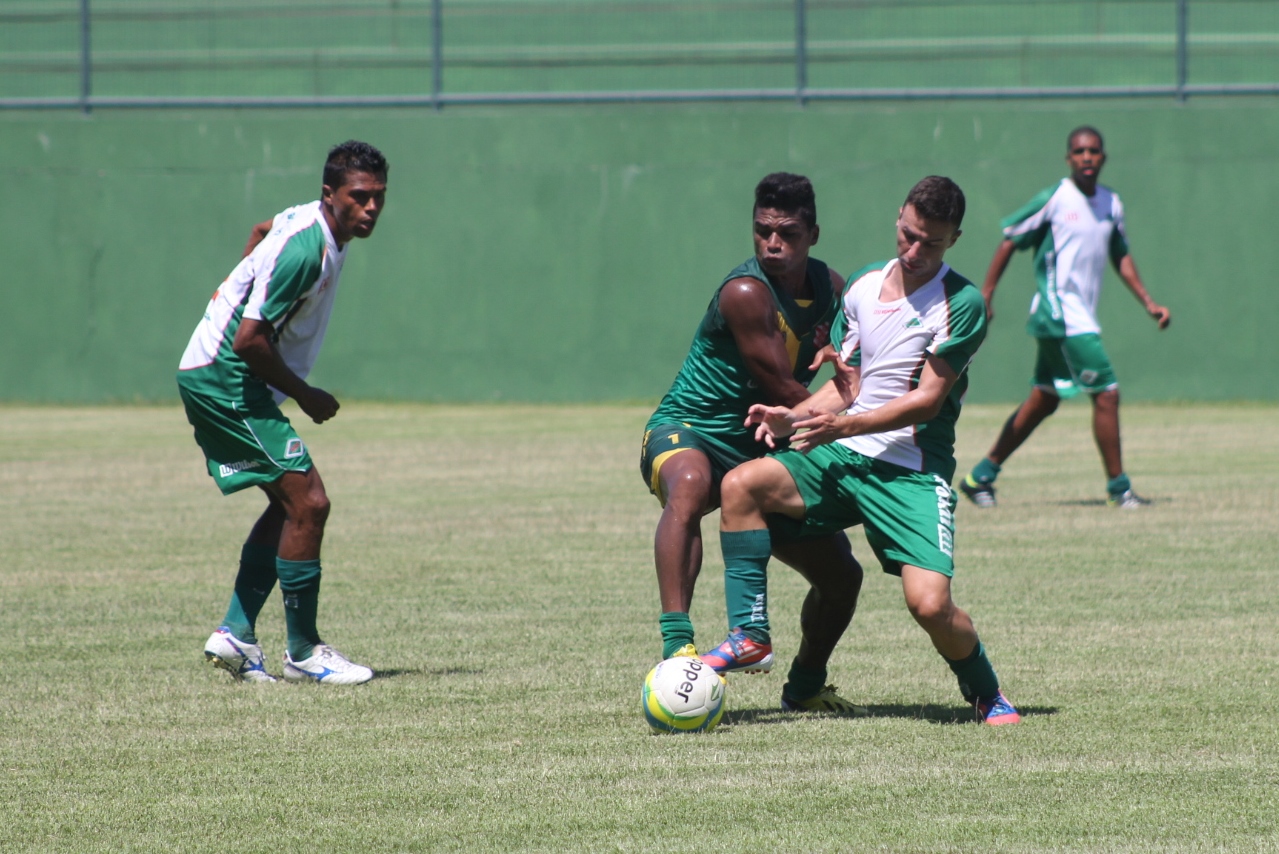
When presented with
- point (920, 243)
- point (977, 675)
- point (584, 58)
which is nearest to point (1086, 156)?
point (920, 243)

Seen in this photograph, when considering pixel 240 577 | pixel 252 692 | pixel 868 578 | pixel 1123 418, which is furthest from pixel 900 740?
pixel 1123 418

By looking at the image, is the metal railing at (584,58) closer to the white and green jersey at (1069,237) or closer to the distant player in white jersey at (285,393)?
the white and green jersey at (1069,237)

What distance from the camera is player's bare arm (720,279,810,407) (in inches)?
228

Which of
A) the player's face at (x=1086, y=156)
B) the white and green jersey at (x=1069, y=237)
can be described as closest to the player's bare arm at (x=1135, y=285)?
the white and green jersey at (x=1069, y=237)

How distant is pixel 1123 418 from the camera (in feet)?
59.1

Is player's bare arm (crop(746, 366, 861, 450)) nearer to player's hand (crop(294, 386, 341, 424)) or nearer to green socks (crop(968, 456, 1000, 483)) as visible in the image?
player's hand (crop(294, 386, 341, 424))

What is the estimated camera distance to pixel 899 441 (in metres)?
5.61

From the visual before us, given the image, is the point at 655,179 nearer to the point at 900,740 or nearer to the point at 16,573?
the point at 16,573

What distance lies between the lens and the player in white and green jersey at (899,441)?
213 inches

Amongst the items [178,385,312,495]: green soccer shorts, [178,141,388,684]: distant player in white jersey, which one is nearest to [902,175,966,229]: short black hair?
[178,141,388,684]: distant player in white jersey

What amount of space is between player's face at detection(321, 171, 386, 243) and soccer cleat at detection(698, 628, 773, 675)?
84.2 inches

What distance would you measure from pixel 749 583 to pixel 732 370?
0.91 metres

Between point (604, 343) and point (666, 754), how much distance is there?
15690mm

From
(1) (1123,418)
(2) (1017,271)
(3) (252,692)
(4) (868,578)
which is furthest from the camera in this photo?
(2) (1017,271)
